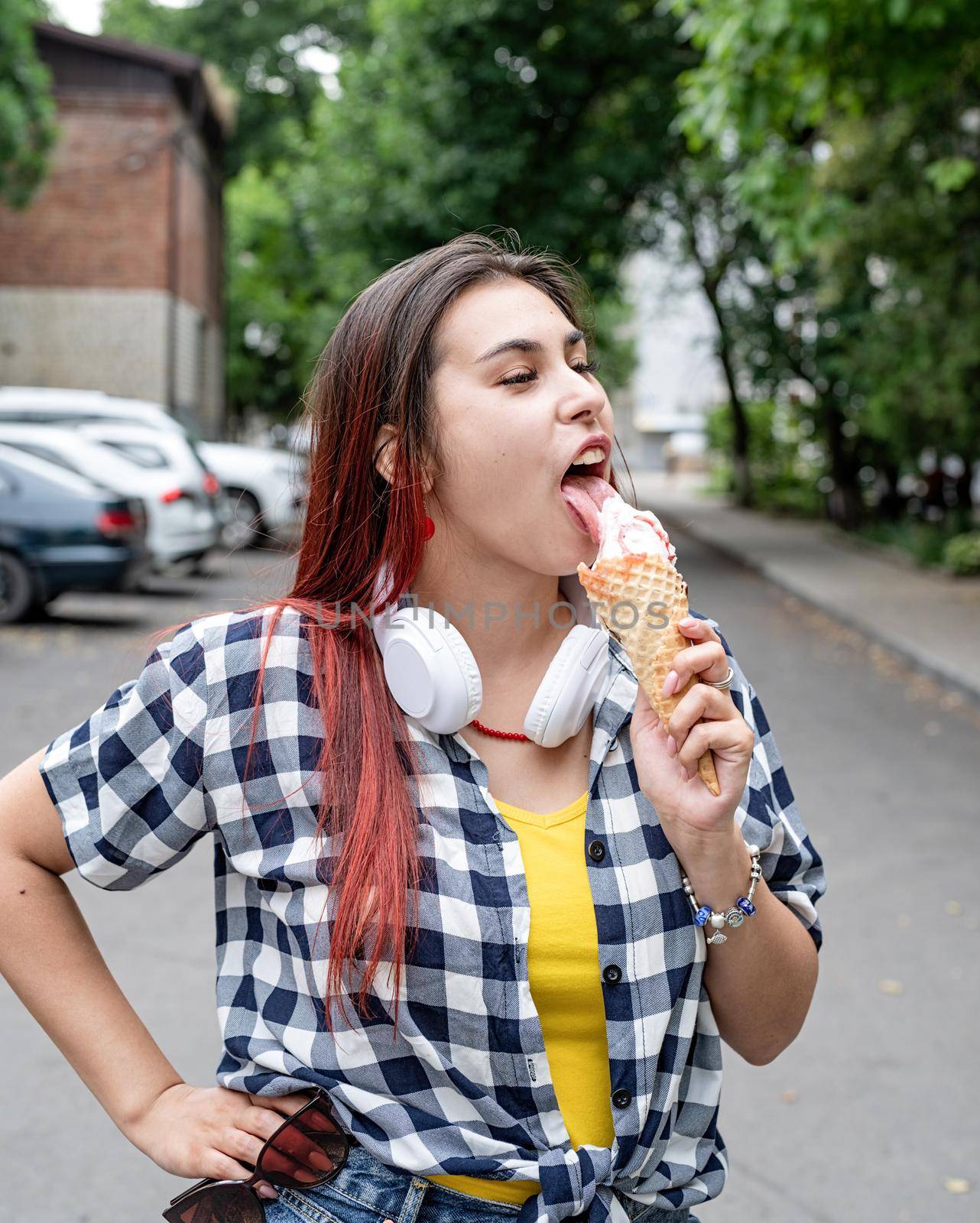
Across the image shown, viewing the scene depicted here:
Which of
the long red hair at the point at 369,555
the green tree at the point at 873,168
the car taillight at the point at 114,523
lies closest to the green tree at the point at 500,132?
the green tree at the point at 873,168

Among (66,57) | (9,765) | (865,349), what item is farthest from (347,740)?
(66,57)

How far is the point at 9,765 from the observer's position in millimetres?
7477

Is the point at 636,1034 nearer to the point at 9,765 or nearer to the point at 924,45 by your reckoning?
the point at 9,765

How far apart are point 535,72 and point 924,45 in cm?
887

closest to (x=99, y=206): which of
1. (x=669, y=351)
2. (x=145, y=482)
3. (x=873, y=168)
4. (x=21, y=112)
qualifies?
(x=21, y=112)

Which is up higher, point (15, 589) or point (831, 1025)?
point (831, 1025)

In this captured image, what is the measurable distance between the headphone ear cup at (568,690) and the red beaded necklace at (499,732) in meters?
0.02

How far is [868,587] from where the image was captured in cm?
1702

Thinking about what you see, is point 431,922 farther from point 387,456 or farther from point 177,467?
point 177,467

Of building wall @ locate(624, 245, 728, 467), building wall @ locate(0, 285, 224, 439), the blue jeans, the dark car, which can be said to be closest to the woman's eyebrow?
the blue jeans

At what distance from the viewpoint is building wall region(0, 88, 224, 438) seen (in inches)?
1076

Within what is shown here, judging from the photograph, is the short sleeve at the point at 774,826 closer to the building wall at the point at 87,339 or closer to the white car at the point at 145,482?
the white car at the point at 145,482

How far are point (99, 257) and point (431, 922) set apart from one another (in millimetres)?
28209

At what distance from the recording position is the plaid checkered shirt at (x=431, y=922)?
1.69 metres
